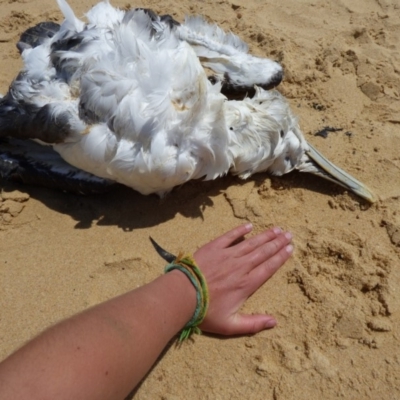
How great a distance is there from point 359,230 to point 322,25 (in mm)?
2110

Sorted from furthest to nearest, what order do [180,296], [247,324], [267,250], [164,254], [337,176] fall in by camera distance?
[337,176], [164,254], [267,250], [247,324], [180,296]

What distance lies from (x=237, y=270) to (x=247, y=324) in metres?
0.27

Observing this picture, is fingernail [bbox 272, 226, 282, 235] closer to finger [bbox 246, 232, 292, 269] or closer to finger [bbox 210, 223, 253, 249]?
finger [bbox 246, 232, 292, 269]

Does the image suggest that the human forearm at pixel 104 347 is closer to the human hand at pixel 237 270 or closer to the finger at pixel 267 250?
the human hand at pixel 237 270

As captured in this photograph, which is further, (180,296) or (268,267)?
(268,267)

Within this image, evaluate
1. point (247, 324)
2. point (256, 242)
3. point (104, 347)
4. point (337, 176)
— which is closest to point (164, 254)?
point (256, 242)

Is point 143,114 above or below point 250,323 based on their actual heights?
above

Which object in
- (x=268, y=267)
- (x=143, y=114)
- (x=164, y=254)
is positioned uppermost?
(x=143, y=114)

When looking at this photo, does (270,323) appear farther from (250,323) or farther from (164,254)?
(164,254)

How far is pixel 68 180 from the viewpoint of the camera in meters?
2.64

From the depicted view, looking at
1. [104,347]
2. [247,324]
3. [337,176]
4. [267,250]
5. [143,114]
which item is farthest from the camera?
[337,176]

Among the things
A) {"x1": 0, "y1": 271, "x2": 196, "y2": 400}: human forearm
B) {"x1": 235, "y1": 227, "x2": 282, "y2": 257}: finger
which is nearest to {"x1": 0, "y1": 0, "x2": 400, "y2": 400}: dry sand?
{"x1": 235, "y1": 227, "x2": 282, "y2": 257}: finger

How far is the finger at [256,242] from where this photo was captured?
2.41m

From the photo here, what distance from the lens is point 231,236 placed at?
2.46 m
